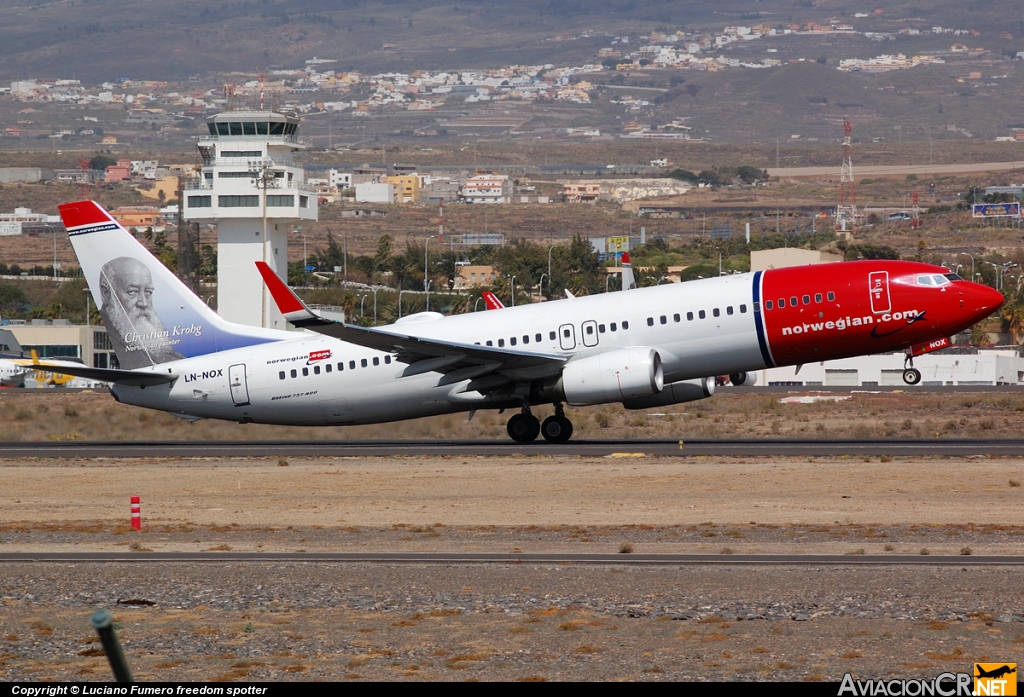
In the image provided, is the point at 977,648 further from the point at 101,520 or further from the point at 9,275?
the point at 9,275

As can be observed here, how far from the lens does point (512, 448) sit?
35.9m

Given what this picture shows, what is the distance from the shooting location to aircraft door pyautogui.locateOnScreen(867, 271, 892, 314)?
33438mm

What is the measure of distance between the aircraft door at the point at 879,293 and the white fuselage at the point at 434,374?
288cm

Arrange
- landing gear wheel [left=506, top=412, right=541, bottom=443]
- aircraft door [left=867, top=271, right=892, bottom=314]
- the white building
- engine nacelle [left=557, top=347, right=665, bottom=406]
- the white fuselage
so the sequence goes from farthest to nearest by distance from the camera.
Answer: the white building → landing gear wheel [left=506, top=412, right=541, bottom=443] → the white fuselage → aircraft door [left=867, top=271, right=892, bottom=314] → engine nacelle [left=557, top=347, right=665, bottom=406]

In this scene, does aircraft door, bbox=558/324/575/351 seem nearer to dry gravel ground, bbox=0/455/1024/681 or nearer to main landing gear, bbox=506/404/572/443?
main landing gear, bbox=506/404/572/443

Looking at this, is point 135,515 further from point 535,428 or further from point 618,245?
point 618,245

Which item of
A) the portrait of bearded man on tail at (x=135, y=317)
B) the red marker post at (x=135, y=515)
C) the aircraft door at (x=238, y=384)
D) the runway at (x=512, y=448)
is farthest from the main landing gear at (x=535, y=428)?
the red marker post at (x=135, y=515)

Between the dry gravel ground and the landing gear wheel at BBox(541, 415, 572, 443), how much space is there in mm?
6386

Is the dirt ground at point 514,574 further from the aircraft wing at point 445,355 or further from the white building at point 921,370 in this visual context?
the white building at point 921,370

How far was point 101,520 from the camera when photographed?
24938mm

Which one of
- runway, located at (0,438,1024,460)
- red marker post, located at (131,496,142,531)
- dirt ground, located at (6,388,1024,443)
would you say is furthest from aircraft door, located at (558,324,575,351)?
red marker post, located at (131,496,142,531)

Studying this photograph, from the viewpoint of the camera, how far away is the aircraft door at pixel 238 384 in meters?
36.7

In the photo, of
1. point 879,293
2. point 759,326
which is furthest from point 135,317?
point 879,293

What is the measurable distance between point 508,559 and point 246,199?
7537 centimetres
